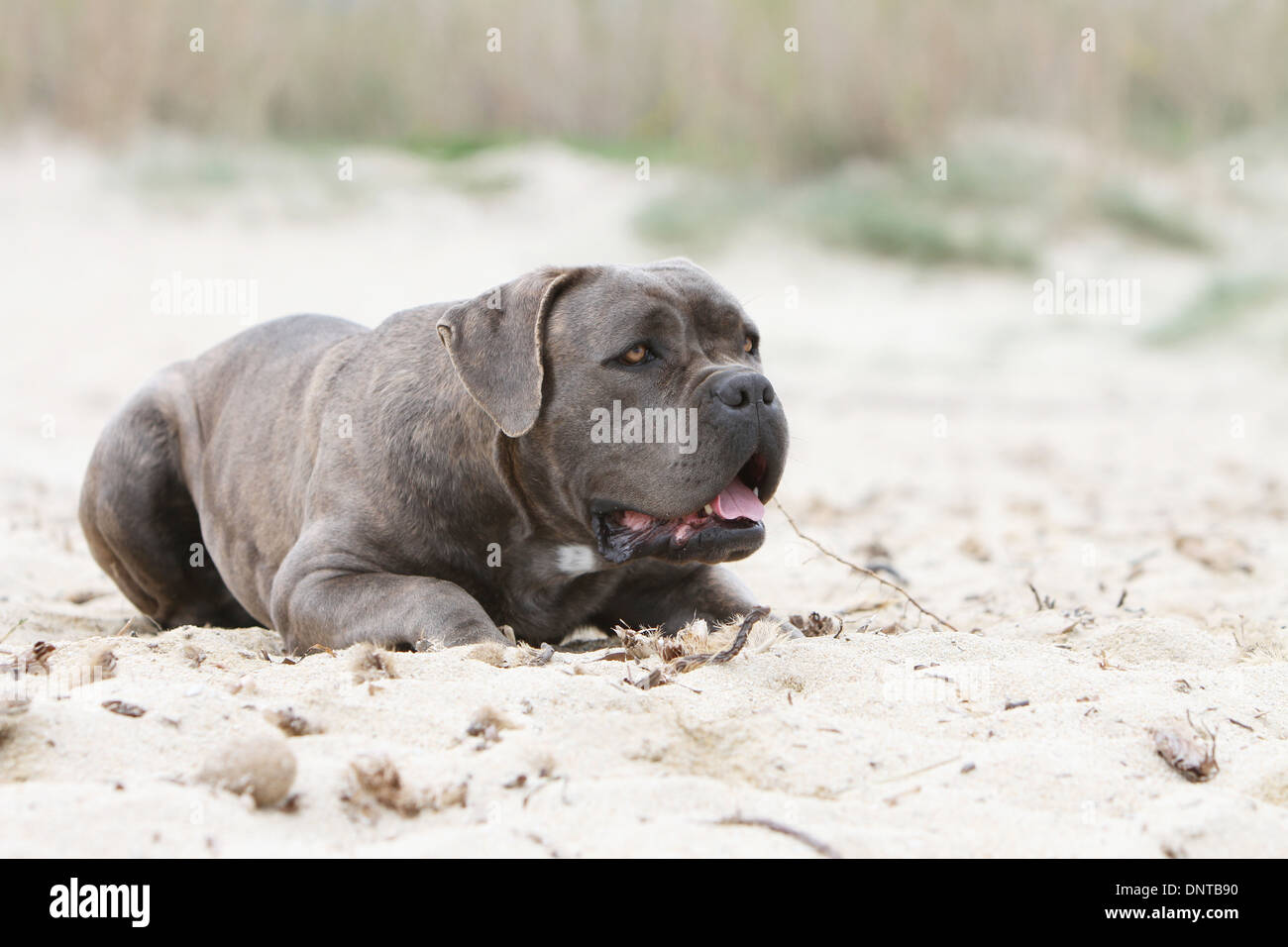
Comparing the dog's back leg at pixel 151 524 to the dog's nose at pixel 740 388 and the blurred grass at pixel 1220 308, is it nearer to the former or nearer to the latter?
the dog's nose at pixel 740 388

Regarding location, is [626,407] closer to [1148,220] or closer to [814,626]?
[814,626]

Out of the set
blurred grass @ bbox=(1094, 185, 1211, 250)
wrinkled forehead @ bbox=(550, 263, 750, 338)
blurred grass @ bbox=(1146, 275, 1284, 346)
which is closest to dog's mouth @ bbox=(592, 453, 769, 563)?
wrinkled forehead @ bbox=(550, 263, 750, 338)

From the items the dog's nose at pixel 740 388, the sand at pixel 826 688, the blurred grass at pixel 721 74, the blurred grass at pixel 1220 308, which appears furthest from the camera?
the blurred grass at pixel 721 74

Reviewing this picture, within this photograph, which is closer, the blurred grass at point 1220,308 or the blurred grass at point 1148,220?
the blurred grass at point 1220,308

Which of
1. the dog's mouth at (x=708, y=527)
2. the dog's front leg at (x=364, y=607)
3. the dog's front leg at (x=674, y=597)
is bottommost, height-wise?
the dog's front leg at (x=674, y=597)

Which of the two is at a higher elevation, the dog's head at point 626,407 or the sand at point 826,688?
the dog's head at point 626,407

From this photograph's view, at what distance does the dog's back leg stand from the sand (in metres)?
0.23

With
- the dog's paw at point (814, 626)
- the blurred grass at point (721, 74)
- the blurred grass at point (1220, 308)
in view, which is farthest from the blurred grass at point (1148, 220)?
the dog's paw at point (814, 626)

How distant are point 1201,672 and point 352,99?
46.2ft

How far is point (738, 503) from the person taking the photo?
12.7 ft

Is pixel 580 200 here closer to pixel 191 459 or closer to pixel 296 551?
pixel 191 459

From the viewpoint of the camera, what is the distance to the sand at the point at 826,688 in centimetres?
242

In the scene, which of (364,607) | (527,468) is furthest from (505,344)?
(364,607)

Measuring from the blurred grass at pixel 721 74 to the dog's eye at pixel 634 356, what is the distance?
11.4 meters
